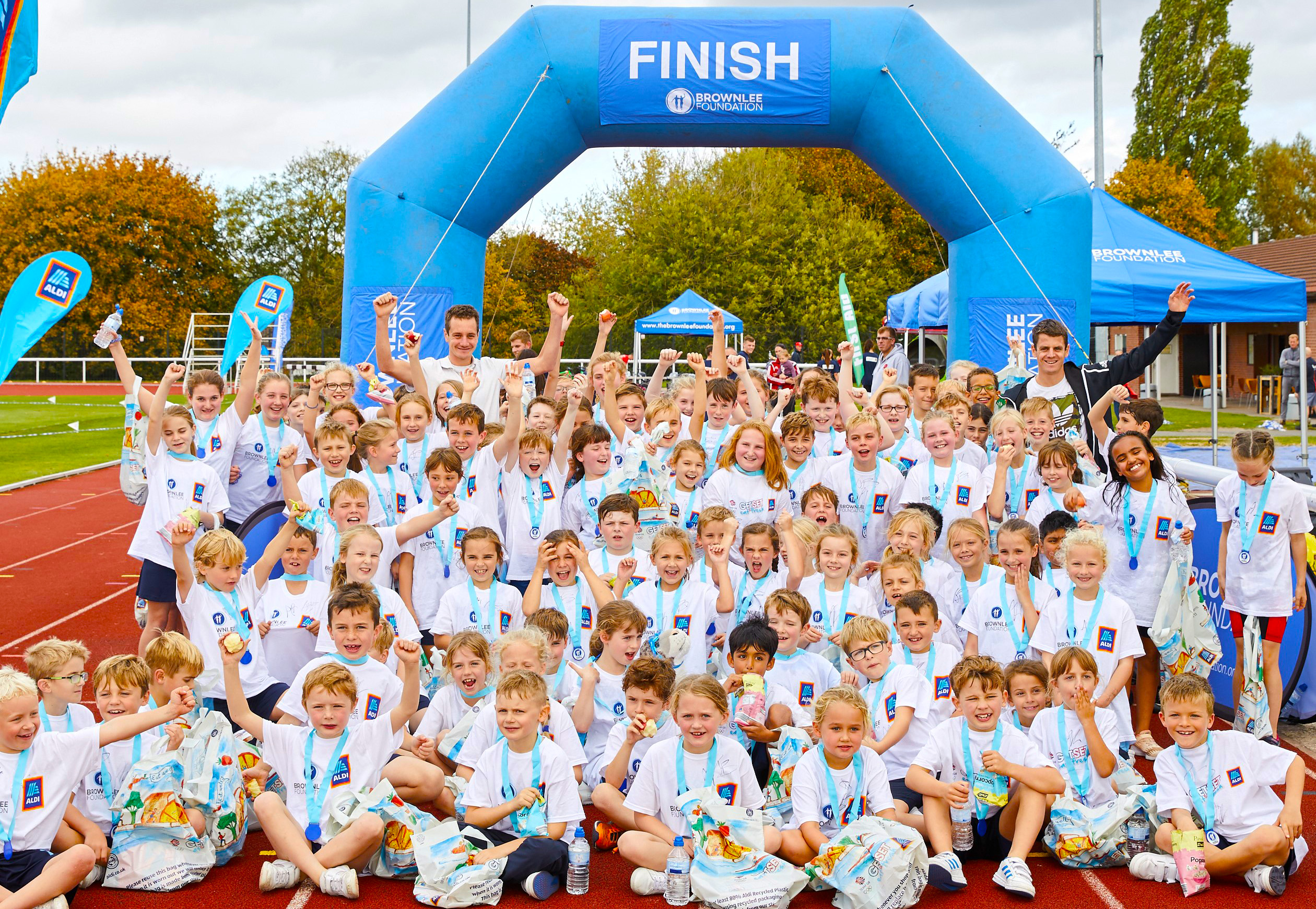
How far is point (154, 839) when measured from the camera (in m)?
4.53

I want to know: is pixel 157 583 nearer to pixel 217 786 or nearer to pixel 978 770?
pixel 217 786

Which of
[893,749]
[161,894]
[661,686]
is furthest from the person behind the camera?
[893,749]

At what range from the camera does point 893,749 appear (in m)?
5.09

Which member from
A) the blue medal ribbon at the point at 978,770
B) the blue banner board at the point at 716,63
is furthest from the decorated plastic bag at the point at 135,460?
the blue banner board at the point at 716,63

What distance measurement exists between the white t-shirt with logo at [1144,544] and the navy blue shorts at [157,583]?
5427mm

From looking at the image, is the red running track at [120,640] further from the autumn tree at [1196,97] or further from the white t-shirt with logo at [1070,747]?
the autumn tree at [1196,97]

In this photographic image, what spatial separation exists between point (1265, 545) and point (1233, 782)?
1.92 m

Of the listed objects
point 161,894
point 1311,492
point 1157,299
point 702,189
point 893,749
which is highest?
point 702,189

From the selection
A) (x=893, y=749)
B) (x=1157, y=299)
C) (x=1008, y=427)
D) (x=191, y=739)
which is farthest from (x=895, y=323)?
(x=191, y=739)

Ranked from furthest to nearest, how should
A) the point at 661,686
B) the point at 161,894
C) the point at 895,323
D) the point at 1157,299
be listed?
the point at 895,323, the point at 1157,299, the point at 661,686, the point at 161,894

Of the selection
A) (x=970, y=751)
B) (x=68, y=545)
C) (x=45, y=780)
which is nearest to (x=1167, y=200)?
(x=68, y=545)

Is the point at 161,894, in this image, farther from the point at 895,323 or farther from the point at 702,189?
the point at 702,189

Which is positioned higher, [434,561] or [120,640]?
[434,561]

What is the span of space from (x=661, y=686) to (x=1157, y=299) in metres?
8.85
